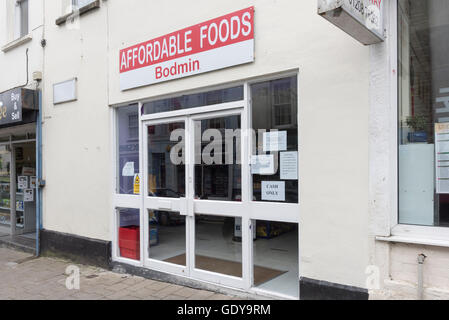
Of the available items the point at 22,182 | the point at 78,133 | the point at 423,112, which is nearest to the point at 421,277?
the point at 423,112

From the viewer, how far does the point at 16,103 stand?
6648mm

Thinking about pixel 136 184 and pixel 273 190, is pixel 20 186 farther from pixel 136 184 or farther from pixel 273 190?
pixel 273 190

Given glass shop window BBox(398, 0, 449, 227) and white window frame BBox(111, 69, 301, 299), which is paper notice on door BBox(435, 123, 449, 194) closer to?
glass shop window BBox(398, 0, 449, 227)

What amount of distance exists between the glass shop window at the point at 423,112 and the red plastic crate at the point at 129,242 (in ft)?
12.4

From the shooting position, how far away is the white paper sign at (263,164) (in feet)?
13.2

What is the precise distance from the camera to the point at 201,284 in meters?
4.54

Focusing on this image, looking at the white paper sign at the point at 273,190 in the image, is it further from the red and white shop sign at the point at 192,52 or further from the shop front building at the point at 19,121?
the shop front building at the point at 19,121

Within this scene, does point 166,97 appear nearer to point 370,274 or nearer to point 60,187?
point 60,187

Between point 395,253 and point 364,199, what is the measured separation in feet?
1.78

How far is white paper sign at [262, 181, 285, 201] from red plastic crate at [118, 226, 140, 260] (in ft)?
7.80

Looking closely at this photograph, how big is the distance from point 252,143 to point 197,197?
1105mm

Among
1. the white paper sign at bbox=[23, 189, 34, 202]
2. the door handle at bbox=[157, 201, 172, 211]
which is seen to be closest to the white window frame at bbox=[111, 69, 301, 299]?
the door handle at bbox=[157, 201, 172, 211]
